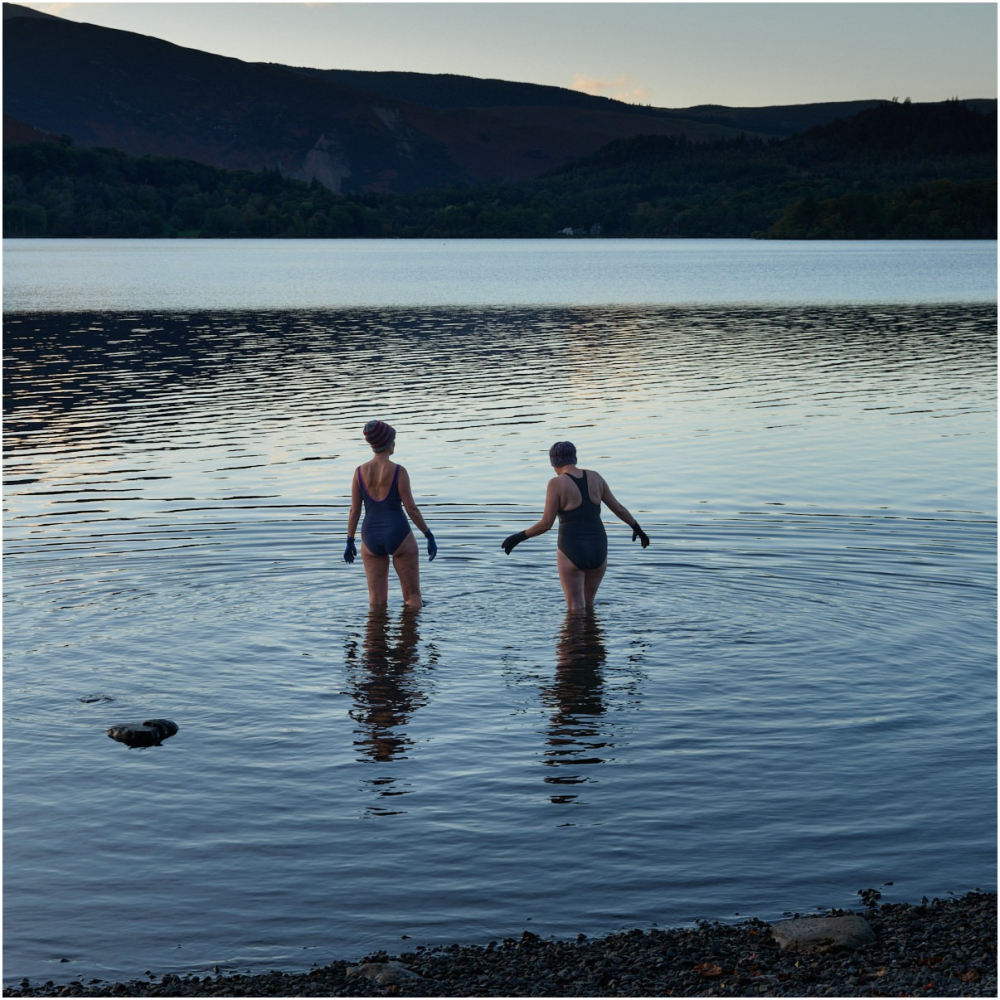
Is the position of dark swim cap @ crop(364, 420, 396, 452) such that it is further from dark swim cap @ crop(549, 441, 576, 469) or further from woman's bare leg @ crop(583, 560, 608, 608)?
woman's bare leg @ crop(583, 560, 608, 608)

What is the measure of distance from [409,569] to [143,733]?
448 cm

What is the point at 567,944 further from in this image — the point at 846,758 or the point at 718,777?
the point at 846,758

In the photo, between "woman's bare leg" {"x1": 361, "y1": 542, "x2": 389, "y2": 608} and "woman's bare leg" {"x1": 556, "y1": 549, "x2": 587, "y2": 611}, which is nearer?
"woman's bare leg" {"x1": 556, "y1": 549, "x2": 587, "y2": 611}

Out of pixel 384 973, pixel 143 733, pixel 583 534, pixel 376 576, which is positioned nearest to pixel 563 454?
pixel 583 534

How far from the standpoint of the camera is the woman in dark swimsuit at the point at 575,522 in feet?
47.4

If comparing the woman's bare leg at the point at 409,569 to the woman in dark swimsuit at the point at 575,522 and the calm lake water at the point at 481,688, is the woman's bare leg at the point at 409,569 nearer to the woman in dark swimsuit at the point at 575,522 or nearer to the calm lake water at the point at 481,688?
the calm lake water at the point at 481,688

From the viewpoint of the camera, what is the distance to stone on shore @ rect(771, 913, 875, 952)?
303 inches

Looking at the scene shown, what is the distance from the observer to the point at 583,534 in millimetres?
14672

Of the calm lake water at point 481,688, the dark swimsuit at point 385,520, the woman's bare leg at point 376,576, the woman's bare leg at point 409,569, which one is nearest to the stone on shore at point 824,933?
the calm lake water at point 481,688

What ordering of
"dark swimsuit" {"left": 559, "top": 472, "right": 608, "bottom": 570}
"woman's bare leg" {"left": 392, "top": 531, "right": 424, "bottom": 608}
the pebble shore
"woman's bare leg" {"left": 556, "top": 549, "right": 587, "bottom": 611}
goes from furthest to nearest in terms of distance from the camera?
"woman's bare leg" {"left": 392, "top": 531, "right": 424, "bottom": 608}, "woman's bare leg" {"left": 556, "top": 549, "right": 587, "bottom": 611}, "dark swimsuit" {"left": 559, "top": 472, "right": 608, "bottom": 570}, the pebble shore

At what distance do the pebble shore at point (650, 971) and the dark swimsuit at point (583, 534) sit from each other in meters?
6.94

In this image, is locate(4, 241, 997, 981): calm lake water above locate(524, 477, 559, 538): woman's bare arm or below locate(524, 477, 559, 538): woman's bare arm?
below

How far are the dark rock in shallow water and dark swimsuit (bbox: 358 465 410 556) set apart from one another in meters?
3.90

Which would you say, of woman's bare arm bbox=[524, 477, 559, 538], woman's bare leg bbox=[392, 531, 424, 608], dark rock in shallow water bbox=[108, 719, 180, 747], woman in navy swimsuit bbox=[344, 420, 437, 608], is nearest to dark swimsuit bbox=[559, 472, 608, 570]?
woman's bare arm bbox=[524, 477, 559, 538]
